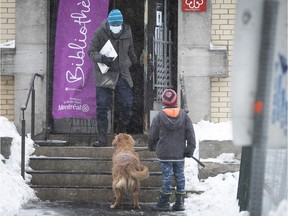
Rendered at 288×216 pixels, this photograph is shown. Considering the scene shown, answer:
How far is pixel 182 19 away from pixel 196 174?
9.82ft

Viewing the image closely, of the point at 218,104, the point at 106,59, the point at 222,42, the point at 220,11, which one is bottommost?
the point at 218,104

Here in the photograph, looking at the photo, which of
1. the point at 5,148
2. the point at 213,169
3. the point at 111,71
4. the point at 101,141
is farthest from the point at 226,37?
the point at 5,148

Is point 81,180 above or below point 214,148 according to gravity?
below

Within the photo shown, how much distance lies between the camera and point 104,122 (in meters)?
10.2

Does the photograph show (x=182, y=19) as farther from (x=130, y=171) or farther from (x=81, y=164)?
(x=130, y=171)

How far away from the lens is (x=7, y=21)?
37.3 ft

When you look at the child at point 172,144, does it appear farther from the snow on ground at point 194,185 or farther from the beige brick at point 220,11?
the beige brick at point 220,11

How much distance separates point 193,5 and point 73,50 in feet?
7.09

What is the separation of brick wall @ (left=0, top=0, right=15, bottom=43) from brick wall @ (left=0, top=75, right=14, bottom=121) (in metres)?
→ 0.69

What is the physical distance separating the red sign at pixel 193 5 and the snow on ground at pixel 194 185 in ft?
6.36

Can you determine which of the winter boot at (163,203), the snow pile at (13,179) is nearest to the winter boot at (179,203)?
the winter boot at (163,203)

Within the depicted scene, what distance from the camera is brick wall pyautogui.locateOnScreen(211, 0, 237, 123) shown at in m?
11.3

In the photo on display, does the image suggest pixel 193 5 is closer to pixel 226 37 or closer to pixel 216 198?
pixel 226 37

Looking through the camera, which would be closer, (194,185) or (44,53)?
(194,185)
